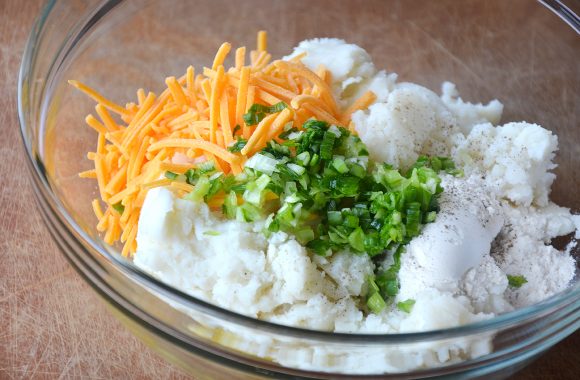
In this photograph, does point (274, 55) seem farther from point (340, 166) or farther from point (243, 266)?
point (243, 266)

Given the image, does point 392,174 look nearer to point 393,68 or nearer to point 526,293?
point 526,293

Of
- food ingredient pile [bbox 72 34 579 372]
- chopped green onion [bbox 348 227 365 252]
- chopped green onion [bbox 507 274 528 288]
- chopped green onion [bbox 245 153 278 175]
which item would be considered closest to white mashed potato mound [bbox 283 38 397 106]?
food ingredient pile [bbox 72 34 579 372]

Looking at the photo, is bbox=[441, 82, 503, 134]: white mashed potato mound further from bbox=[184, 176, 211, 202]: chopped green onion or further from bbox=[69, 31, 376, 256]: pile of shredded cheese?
bbox=[184, 176, 211, 202]: chopped green onion

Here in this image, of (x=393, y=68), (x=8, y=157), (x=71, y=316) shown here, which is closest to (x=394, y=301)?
(x=71, y=316)

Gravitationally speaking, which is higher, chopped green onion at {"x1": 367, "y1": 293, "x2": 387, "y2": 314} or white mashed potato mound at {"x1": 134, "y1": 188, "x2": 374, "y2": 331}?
chopped green onion at {"x1": 367, "y1": 293, "x2": 387, "y2": 314}

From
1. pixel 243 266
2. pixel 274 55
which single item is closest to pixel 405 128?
pixel 243 266

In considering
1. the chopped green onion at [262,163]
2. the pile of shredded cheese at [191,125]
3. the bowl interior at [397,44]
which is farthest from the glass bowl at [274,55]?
the chopped green onion at [262,163]

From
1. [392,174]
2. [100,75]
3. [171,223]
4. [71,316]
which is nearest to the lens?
[171,223]

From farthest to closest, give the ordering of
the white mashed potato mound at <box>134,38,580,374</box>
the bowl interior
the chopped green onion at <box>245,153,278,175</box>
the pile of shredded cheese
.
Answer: the bowl interior
the pile of shredded cheese
the chopped green onion at <box>245,153,278,175</box>
the white mashed potato mound at <box>134,38,580,374</box>

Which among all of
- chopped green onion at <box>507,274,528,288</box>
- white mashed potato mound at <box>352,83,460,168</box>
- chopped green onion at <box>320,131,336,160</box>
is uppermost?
white mashed potato mound at <box>352,83,460,168</box>
